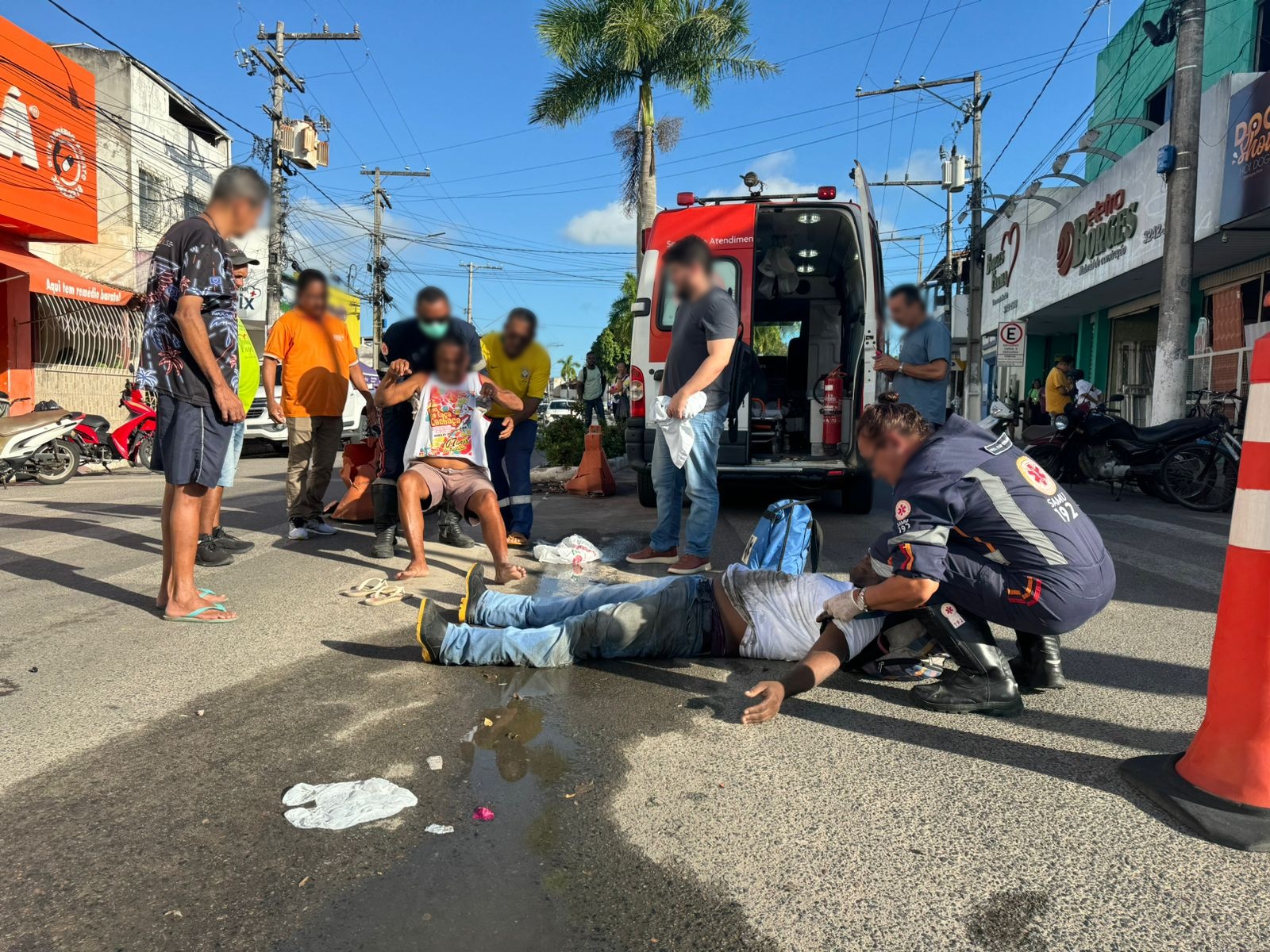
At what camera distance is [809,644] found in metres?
3.50

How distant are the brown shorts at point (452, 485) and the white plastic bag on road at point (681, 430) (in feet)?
3.60

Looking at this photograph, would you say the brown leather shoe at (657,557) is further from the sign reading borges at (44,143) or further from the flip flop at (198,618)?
the sign reading borges at (44,143)

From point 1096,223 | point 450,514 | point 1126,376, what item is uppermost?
point 1096,223

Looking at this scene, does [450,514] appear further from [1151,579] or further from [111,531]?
[1151,579]

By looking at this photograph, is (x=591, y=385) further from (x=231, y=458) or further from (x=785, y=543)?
(x=785, y=543)

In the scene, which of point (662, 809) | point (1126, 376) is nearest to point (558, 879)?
point (662, 809)

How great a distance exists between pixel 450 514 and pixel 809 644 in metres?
3.52

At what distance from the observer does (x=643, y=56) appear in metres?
16.7

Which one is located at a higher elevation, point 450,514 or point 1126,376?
point 1126,376

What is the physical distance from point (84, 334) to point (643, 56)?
491 inches

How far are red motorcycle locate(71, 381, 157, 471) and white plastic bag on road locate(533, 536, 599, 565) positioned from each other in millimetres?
8528

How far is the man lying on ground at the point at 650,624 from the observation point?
134 inches

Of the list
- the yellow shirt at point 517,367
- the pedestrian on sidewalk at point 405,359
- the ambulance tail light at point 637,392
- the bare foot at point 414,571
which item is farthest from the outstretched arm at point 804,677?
the ambulance tail light at point 637,392

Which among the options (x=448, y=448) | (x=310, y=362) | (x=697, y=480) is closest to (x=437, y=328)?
(x=448, y=448)
